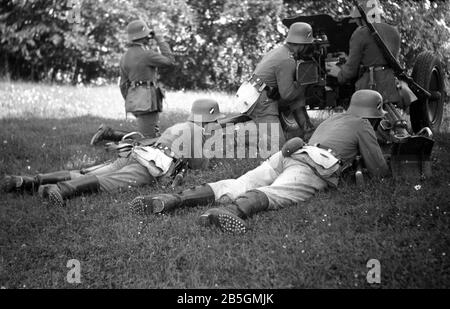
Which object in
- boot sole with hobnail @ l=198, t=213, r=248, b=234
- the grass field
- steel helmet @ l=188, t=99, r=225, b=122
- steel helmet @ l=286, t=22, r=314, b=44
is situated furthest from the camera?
steel helmet @ l=286, t=22, r=314, b=44

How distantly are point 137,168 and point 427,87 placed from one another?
154 inches

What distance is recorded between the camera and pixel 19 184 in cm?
550

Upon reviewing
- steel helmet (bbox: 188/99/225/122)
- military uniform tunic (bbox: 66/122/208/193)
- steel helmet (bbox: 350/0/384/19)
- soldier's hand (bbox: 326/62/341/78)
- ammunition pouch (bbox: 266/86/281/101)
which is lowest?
military uniform tunic (bbox: 66/122/208/193)

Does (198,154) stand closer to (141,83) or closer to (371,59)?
(141,83)

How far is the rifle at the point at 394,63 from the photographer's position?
6340 millimetres

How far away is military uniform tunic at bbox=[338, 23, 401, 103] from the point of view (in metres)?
6.53

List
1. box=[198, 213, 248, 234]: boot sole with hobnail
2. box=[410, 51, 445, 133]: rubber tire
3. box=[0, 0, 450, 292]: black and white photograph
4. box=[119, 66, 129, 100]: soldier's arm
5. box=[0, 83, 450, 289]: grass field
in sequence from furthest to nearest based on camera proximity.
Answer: box=[119, 66, 129, 100]: soldier's arm, box=[410, 51, 445, 133]: rubber tire, box=[198, 213, 248, 234]: boot sole with hobnail, box=[0, 0, 450, 292]: black and white photograph, box=[0, 83, 450, 289]: grass field

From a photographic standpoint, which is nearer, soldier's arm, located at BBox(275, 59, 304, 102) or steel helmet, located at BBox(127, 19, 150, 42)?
soldier's arm, located at BBox(275, 59, 304, 102)

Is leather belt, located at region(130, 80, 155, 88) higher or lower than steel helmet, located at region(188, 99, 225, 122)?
higher

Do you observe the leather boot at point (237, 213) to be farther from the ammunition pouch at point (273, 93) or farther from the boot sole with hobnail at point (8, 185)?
the ammunition pouch at point (273, 93)

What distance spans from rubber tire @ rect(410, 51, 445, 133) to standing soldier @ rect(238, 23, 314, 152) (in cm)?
155

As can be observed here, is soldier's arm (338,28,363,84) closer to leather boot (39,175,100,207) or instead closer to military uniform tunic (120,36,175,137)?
military uniform tunic (120,36,175,137)

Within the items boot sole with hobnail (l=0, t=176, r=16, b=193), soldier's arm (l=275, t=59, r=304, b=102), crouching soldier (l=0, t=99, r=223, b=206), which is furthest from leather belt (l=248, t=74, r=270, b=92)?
boot sole with hobnail (l=0, t=176, r=16, b=193)

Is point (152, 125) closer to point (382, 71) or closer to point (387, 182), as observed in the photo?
point (382, 71)
